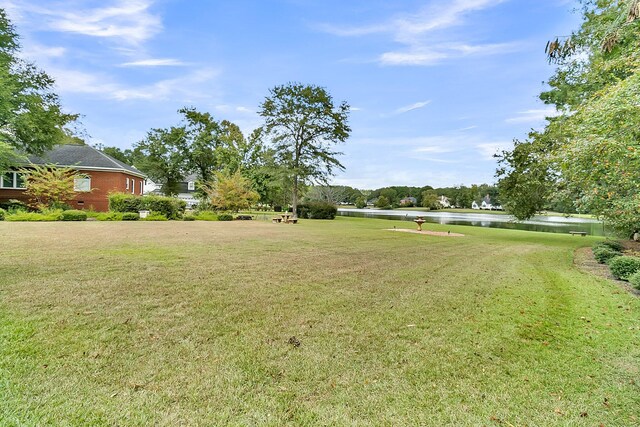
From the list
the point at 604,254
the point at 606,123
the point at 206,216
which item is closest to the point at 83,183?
the point at 206,216

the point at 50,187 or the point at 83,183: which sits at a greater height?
the point at 83,183

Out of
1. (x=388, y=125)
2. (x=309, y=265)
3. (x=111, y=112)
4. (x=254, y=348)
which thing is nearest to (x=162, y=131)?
(x=111, y=112)

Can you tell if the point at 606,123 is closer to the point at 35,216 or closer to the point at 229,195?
the point at 229,195

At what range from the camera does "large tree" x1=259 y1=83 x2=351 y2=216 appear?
27.2 m

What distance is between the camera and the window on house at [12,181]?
22438 mm

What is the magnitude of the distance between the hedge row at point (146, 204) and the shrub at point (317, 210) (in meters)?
11.4

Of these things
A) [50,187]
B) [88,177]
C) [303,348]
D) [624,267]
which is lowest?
[303,348]

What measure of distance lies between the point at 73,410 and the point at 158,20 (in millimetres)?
13035

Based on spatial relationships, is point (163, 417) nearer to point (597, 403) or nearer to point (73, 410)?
point (73, 410)

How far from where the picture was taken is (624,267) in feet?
24.0

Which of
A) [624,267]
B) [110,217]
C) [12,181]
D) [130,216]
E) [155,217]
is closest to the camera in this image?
[624,267]

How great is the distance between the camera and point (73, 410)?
7.24ft

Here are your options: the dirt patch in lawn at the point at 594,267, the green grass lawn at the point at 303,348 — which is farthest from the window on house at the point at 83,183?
the dirt patch in lawn at the point at 594,267

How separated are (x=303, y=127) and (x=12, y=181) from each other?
21.6 meters
